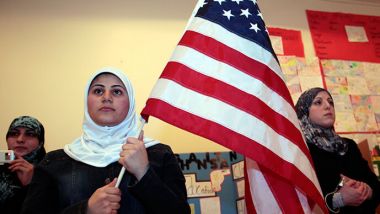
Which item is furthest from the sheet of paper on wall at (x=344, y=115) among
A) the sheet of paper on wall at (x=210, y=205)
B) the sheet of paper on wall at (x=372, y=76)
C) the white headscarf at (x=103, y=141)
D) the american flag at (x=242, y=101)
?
the white headscarf at (x=103, y=141)

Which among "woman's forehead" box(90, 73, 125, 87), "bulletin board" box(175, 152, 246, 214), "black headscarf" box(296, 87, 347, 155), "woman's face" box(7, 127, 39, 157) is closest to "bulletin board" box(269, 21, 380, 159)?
"black headscarf" box(296, 87, 347, 155)

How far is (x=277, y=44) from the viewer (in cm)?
301

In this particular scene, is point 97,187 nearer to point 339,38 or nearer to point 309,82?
point 309,82

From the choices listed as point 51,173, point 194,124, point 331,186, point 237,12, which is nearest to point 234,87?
point 194,124

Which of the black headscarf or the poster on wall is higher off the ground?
the poster on wall

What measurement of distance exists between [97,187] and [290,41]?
2.39 m

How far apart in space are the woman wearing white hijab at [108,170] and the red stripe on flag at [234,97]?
26cm

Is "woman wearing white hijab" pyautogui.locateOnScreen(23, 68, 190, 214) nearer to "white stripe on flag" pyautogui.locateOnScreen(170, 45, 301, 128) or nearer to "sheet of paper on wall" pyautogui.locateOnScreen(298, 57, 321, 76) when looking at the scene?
"white stripe on flag" pyautogui.locateOnScreen(170, 45, 301, 128)

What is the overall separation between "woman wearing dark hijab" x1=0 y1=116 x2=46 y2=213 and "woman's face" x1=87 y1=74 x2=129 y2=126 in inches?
27.3

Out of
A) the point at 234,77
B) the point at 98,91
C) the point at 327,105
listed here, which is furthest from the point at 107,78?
the point at 327,105

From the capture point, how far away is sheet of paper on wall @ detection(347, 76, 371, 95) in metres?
3.06

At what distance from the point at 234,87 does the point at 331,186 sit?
3.27 ft

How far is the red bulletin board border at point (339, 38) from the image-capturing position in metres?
3.16

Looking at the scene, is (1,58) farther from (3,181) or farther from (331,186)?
(331,186)
